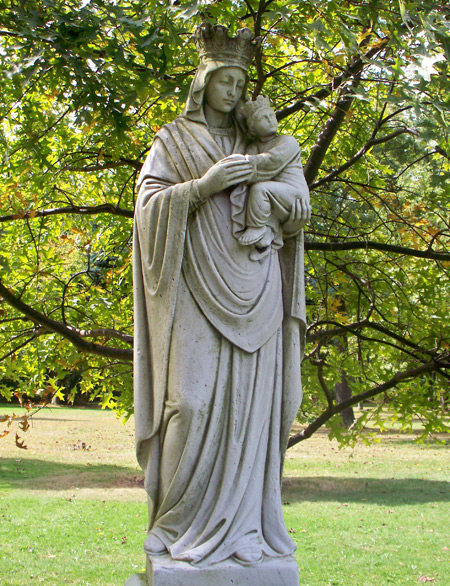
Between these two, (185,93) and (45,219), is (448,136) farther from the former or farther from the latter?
(45,219)

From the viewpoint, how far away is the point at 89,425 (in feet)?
80.3

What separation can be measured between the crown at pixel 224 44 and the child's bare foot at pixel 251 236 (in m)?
0.90

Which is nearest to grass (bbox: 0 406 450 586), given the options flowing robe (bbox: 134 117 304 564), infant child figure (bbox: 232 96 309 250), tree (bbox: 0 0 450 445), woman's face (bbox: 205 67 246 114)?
tree (bbox: 0 0 450 445)

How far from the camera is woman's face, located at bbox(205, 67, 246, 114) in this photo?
3996mm

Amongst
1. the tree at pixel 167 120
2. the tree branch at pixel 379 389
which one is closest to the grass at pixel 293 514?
the tree at pixel 167 120

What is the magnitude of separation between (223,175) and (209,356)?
2.93ft

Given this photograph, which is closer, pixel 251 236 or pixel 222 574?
pixel 222 574

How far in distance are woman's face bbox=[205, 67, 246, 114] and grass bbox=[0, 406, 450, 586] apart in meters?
5.96

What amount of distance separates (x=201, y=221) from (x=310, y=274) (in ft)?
15.5

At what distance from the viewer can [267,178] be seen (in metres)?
3.94

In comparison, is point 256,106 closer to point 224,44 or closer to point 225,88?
point 225,88

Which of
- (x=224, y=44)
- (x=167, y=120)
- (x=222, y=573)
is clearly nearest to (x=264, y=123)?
(x=224, y=44)

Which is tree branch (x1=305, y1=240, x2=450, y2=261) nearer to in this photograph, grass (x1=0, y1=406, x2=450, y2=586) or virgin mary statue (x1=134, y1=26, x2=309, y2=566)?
virgin mary statue (x1=134, y1=26, x2=309, y2=566)

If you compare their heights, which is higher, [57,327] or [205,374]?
[57,327]
